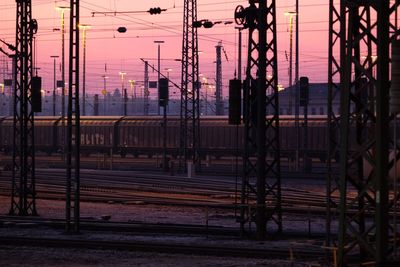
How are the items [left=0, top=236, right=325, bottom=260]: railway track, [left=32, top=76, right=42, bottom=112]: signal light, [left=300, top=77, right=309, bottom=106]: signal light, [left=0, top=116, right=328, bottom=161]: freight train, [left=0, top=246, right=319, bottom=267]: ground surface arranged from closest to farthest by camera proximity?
1. [left=0, top=246, right=319, bottom=267]: ground surface
2. [left=0, top=236, right=325, bottom=260]: railway track
3. [left=32, top=76, right=42, bottom=112]: signal light
4. [left=300, top=77, right=309, bottom=106]: signal light
5. [left=0, top=116, right=328, bottom=161]: freight train

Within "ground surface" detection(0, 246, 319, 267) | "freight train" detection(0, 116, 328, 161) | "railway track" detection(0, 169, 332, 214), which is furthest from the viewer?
"freight train" detection(0, 116, 328, 161)

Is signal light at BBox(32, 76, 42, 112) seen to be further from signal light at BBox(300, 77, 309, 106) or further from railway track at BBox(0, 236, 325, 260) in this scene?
signal light at BBox(300, 77, 309, 106)

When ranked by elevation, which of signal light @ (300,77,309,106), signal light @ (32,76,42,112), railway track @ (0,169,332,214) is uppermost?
signal light @ (300,77,309,106)

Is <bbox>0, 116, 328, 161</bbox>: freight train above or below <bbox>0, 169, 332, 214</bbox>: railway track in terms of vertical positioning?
above

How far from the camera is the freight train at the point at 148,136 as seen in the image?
63062mm

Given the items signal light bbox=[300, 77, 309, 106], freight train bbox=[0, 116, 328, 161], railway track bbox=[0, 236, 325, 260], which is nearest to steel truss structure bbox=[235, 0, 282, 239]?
railway track bbox=[0, 236, 325, 260]

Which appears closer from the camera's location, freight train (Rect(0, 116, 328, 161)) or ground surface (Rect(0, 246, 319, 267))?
ground surface (Rect(0, 246, 319, 267))

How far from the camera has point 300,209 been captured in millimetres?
32000

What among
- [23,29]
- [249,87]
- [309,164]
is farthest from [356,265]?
[309,164]

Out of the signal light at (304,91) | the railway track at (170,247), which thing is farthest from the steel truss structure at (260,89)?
the signal light at (304,91)

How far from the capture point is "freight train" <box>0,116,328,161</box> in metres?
63.1

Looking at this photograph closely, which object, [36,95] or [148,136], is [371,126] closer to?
[36,95]

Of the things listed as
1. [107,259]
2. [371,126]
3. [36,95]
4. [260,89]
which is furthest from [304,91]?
[371,126]

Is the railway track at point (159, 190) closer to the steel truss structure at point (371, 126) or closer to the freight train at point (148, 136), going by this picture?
the freight train at point (148, 136)
